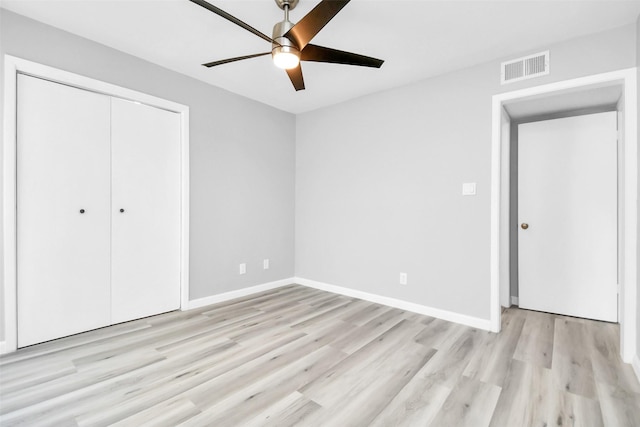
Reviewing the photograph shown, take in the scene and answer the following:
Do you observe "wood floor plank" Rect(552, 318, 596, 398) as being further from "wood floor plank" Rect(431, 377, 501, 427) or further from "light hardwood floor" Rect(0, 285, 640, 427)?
"wood floor plank" Rect(431, 377, 501, 427)

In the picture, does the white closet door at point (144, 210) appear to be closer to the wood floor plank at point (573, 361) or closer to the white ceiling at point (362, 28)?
the white ceiling at point (362, 28)

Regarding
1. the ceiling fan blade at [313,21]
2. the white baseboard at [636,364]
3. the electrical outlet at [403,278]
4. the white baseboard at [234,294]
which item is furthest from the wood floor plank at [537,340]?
the white baseboard at [234,294]

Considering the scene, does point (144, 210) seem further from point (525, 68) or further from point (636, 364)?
point (636, 364)

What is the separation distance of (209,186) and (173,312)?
55.4 inches

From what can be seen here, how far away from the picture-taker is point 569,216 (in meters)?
3.09

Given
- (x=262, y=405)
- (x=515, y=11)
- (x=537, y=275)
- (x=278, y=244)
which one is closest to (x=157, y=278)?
(x=278, y=244)

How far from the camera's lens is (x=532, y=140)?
3.29 meters

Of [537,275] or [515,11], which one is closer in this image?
[515,11]

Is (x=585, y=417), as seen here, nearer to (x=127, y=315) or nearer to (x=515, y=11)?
(x=515, y=11)

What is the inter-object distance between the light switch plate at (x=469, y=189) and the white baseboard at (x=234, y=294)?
104 inches

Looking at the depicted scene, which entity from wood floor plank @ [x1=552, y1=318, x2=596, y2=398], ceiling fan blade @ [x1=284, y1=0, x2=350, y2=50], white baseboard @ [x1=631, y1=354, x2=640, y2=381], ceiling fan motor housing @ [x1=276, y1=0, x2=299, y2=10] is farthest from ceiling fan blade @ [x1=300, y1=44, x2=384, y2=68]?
white baseboard @ [x1=631, y1=354, x2=640, y2=381]

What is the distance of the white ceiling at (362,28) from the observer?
2.02 meters

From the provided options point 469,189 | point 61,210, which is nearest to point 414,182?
point 469,189

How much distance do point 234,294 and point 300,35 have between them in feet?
9.56
